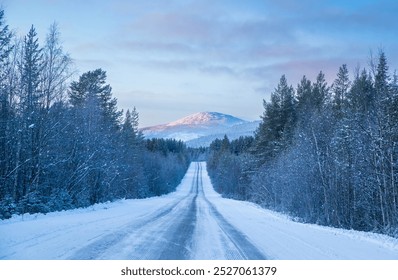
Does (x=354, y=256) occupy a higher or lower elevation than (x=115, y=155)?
lower

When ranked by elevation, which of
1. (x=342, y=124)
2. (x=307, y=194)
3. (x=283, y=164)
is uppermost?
(x=342, y=124)

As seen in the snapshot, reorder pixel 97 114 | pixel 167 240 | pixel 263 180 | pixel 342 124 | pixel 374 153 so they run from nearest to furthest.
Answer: pixel 167 240
pixel 374 153
pixel 342 124
pixel 97 114
pixel 263 180

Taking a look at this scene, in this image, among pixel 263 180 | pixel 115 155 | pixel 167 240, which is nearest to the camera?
pixel 167 240

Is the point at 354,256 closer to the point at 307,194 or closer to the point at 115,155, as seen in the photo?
the point at 307,194

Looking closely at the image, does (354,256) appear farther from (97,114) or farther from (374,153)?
(97,114)

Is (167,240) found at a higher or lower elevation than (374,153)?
lower

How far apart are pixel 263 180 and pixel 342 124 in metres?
17.1

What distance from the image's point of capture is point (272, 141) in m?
40.2
